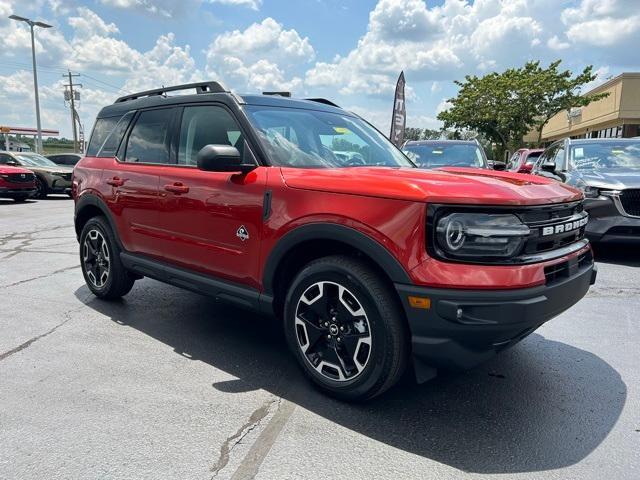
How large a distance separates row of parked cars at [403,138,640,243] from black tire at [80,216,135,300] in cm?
420

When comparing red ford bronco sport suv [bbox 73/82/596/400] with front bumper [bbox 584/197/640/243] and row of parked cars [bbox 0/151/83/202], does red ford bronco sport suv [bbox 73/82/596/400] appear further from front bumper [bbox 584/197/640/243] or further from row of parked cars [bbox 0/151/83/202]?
row of parked cars [bbox 0/151/83/202]

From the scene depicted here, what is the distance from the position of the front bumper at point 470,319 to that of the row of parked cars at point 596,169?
15.2ft

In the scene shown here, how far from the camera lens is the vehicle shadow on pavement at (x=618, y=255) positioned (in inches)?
275

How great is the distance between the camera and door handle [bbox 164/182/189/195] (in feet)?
12.6

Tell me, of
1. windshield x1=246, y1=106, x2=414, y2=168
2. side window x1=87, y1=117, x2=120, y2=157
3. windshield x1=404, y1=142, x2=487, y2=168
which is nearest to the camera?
windshield x1=246, y1=106, x2=414, y2=168

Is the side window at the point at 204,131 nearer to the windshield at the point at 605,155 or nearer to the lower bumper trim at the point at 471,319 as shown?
the lower bumper trim at the point at 471,319

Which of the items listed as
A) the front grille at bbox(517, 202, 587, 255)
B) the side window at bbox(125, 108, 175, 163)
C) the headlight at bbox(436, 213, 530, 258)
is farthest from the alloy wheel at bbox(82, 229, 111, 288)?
the front grille at bbox(517, 202, 587, 255)

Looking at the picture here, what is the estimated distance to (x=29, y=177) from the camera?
16.0 metres

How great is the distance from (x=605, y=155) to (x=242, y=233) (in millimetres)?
6810

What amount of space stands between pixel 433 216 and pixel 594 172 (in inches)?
232

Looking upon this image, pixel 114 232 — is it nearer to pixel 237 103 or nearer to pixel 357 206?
pixel 237 103

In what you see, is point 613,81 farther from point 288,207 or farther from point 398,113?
point 288,207

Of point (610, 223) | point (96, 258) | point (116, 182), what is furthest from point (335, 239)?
point (610, 223)

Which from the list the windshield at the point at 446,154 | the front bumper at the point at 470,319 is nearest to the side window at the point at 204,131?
the front bumper at the point at 470,319
